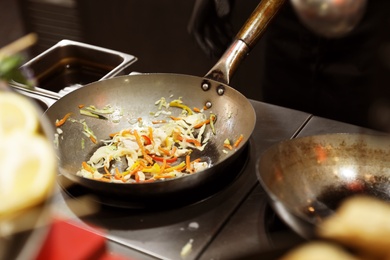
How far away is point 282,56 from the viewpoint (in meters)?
2.21

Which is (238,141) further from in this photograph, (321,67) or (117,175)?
(321,67)

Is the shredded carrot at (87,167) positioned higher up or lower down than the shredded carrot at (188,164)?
lower down

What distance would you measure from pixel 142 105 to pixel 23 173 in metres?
1.02

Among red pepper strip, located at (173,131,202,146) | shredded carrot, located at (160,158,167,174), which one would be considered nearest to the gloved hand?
red pepper strip, located at (173,131,202,146)

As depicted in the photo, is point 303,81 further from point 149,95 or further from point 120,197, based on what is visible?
point 120,197

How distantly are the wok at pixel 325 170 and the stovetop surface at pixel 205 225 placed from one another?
0.27 feet

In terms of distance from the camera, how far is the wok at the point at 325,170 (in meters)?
1.17

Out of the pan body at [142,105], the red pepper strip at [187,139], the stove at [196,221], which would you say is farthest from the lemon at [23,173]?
the red pepper strip at [187,139]

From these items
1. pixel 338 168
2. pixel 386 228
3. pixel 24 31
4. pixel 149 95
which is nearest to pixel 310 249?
pixel 386 228

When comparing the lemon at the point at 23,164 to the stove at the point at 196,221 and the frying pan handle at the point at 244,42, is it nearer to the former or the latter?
the stove at the point at 196,221

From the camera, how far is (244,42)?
152 centimetres

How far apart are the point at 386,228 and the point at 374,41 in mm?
1409

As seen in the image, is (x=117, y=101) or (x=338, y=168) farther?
(x=117, y=101)

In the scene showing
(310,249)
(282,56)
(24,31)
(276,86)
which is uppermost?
(310,249)
